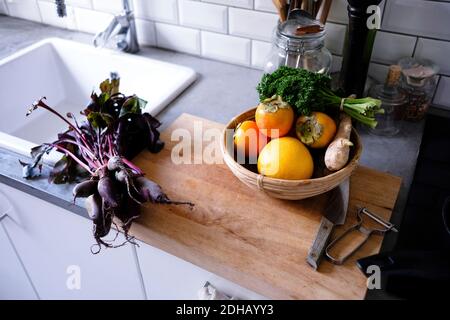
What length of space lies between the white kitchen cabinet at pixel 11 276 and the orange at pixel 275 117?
659mm

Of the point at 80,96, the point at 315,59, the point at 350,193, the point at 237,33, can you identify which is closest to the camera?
the point at 350,193

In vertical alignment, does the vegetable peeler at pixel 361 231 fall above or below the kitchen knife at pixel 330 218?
below

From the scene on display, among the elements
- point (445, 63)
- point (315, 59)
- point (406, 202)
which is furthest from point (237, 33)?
point (406, 202)

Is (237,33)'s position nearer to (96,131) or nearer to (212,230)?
(96,131)

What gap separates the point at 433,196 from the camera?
29.8 inches

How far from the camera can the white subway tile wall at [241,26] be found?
885 millimetres

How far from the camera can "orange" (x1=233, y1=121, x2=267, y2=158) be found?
68 cm

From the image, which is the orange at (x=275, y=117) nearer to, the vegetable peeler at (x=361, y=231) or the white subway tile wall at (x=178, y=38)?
the vegetable peeler at (x=361, y=231)

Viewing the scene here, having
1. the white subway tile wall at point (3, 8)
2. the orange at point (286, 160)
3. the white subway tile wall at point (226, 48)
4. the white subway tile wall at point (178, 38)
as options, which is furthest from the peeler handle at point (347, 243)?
the white subway tile wall at point (3, 8)

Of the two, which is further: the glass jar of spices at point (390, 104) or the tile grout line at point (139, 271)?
the glass jar of spices at point (390, 104)

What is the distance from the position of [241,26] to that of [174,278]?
0.69 m

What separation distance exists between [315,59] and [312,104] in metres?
0.26

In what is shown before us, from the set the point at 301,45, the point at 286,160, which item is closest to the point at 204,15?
the point at 301,45

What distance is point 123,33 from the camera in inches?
47.0
